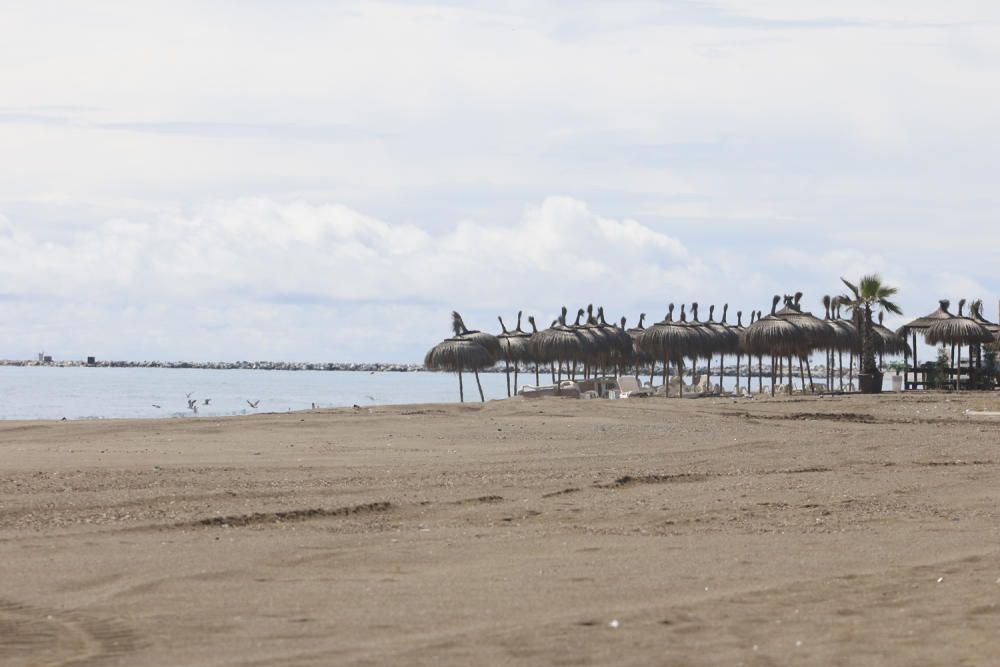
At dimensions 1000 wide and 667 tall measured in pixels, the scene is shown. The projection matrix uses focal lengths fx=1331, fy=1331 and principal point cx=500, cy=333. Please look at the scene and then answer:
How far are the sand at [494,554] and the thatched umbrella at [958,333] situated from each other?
26225 mm

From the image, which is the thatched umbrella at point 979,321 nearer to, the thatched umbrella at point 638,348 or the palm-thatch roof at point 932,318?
the palm-thatch roof at point 932,318

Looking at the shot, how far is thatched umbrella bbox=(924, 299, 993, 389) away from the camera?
41.0 metres

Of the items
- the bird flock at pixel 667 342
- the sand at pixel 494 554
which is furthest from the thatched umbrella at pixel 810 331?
the sand at pixel 494 554

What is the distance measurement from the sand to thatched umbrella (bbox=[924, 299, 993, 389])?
26225 mm

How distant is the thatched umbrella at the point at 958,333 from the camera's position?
40969 mm

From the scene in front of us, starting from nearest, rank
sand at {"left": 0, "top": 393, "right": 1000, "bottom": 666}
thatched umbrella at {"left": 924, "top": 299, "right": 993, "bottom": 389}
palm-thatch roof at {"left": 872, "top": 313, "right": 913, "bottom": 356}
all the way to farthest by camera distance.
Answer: sand at {"left": 0, "top": 393, "right": 1000, "bottom": 666} < thatched umbrella at {"left": 924, "top": 299, "right": 993, "bottom": 389} < palm-thatch roof at {"left": 872, "top": 313, "right": 913, "bottom": 356}

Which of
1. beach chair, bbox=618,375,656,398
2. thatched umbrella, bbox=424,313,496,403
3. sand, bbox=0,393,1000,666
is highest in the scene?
thatched umbrella, bbox=424,313,496,403

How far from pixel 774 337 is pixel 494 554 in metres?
32.1

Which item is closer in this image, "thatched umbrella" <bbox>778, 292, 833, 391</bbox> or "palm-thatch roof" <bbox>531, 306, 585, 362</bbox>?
"thatched umbrella" <bbox>778, 292, 833, 391</bbox>

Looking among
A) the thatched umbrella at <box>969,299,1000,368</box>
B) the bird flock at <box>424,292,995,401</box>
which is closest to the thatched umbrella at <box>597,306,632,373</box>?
the bird flock at <box>424,292,995,401</box>

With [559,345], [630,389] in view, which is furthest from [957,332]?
[559,345]

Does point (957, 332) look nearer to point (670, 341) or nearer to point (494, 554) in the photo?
point (670, 341)

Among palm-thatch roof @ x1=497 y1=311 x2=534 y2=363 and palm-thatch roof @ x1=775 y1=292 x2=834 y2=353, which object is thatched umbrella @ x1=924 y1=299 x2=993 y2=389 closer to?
palm-thatch roof @ x1=775 y1=292 x2=834 y2=353

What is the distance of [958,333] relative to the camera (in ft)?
135
